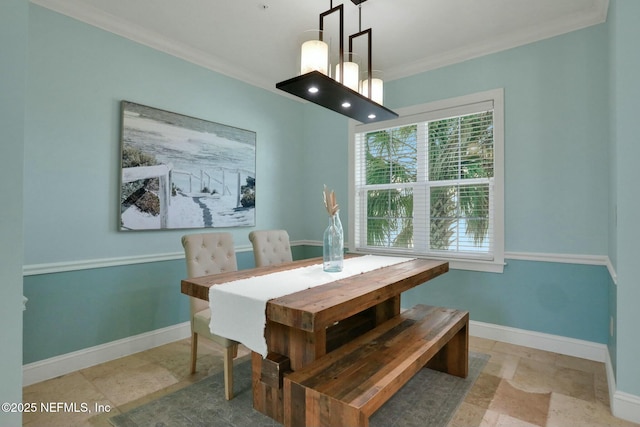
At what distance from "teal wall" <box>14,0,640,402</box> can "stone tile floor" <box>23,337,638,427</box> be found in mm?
270

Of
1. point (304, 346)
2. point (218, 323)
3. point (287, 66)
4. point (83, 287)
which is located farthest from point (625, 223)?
point (83, 287)

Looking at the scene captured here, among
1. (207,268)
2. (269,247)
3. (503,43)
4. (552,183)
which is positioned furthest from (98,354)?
(503,43)

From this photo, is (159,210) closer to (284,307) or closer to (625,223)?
(284,307)

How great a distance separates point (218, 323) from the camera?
174 centimetres

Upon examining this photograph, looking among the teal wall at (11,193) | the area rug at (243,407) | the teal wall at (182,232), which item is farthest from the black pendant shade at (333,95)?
the area rug at (243,407)

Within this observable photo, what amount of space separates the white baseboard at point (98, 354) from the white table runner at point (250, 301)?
4.90ft

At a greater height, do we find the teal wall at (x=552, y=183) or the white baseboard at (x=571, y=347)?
the teal wall at (x=552, y=183)

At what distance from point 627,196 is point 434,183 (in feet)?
5.37

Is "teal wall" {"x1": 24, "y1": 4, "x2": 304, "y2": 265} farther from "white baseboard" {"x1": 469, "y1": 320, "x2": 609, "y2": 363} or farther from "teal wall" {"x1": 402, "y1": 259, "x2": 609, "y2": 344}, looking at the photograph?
"white baseboard" {"x1": 469, "y1": 320, "x2": 609, "y2": 363}

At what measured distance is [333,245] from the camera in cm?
225

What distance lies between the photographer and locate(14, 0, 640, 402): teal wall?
237cm

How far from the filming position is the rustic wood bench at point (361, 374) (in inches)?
51.6

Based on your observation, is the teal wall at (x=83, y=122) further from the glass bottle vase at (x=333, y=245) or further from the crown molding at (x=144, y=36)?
the glass bottle vase at (x=333, y=245)

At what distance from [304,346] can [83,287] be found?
1.91m
